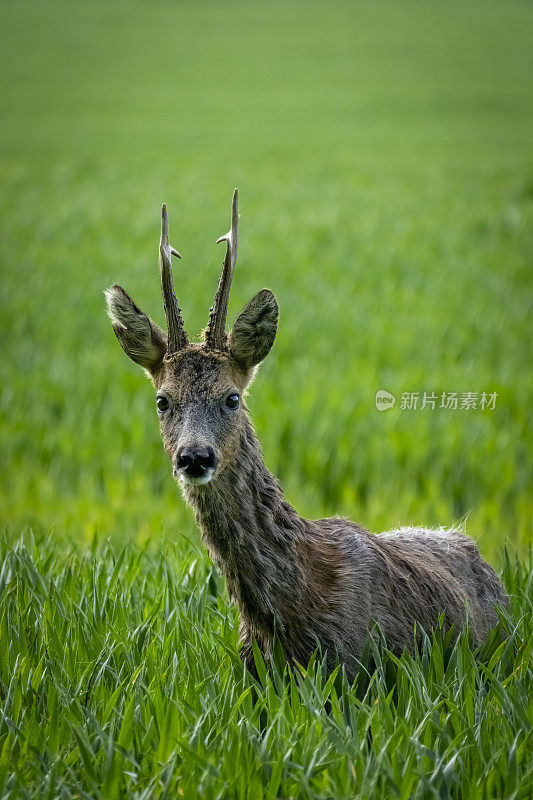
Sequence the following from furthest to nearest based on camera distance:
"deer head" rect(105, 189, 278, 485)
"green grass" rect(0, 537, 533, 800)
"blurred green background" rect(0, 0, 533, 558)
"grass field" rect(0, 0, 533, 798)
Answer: "blurred green background" rect(0, 0, 533, 558)
"deer head" rect(105, 189, 278, 485)
"grass field" rect(0, 0, 533, 798)
"green grass" rect(0, 537, 533, 800)

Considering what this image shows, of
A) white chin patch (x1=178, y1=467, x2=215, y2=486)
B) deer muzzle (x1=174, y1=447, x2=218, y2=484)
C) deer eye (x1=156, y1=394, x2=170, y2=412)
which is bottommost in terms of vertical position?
white chin patch (x1=178, y1=467, x2=215, y2=486)

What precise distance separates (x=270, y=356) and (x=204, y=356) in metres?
6.12

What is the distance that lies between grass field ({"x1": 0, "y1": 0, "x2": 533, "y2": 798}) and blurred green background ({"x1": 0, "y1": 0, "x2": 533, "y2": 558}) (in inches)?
1.8

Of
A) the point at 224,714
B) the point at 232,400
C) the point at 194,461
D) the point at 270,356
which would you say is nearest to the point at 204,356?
the point at 232,400

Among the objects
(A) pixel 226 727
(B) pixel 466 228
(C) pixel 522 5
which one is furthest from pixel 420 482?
(C) pixel 522 5

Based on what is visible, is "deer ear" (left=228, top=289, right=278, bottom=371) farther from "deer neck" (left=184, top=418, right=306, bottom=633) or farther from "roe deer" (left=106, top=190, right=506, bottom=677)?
"deer neck" (left=184, top=418, right=306, bottom=633)

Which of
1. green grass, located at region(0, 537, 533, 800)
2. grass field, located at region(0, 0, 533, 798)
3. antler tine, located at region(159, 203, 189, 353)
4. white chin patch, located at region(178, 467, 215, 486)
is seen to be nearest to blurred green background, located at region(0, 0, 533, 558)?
grass field, located at region(0, 0, 533, 798)

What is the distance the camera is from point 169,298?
315 cm

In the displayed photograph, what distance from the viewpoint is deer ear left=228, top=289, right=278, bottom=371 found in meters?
3.17

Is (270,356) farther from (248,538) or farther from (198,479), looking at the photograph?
(198,479)

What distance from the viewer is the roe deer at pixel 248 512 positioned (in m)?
3.13

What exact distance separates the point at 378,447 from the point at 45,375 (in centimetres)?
353

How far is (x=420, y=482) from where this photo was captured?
23.2 ft

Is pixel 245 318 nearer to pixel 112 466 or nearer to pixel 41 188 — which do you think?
pixel 112 466
